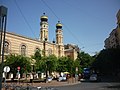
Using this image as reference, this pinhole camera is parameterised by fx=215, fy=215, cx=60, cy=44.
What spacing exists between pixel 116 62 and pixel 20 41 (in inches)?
1031

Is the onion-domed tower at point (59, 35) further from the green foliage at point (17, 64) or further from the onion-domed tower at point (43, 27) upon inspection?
the green foliage at point (17, 64)

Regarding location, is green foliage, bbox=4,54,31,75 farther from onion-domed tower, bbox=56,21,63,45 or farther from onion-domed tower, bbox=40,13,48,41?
onion-domed tower, bbox=56,21,63,45

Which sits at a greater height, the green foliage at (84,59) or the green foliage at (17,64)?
the green foliage at (84,59)

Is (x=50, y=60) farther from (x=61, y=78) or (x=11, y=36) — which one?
(x=11, y=36)

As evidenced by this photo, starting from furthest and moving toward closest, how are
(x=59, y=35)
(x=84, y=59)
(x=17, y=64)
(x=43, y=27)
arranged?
(x=84, y=59) → (x=59, y=35) → (x=43, y=27) → (x=17, y=64)

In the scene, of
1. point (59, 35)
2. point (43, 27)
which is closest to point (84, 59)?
point (59, 35)

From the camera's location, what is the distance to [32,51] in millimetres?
56562

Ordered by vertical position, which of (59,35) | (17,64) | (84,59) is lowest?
(17,64)

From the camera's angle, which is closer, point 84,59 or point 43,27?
point 43,27

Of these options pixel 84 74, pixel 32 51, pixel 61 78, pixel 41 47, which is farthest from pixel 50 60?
pixel 84 74

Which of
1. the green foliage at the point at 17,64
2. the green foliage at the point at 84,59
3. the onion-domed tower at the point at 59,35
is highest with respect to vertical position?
the onion-domed tower at the point at 59,35

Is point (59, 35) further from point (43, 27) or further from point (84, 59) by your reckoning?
point (84, 59)

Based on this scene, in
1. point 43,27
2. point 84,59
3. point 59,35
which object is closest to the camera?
point 43,27

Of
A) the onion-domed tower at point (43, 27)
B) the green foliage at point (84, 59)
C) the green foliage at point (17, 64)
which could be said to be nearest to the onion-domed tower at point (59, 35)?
the onion-domed tower at point (43, 27)
